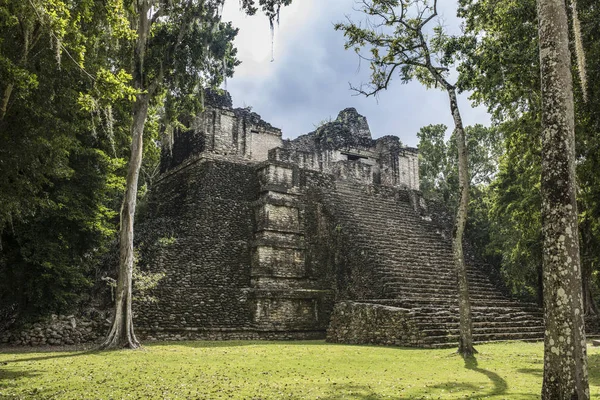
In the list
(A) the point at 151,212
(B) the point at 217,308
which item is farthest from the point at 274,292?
(A) the point at 151,212

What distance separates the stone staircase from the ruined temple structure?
4 centimetres

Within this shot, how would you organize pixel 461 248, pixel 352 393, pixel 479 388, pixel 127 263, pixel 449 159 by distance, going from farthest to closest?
pixel 449 159, pixel 127 263, pixel 461 248, pixel 479 388, pixel 352 393

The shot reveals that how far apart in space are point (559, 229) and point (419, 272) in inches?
393

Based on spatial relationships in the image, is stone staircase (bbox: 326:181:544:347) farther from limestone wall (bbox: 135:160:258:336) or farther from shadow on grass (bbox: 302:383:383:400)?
shadow on grass (bbox: 302:383:383:400)

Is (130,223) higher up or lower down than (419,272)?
higher up

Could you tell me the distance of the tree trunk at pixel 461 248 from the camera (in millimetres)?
8375

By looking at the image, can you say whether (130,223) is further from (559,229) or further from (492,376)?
(559,229)

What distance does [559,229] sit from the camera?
4031 millimetres

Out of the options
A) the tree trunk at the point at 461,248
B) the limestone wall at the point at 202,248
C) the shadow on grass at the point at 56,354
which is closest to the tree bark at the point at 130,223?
the shadow on grass at the point at 56,354

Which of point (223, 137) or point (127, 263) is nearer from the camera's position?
point (127, 263)

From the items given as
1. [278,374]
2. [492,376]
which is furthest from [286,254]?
[492,376]

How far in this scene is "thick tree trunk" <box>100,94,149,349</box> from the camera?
9.83 metres

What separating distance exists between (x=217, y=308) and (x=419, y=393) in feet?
26.4

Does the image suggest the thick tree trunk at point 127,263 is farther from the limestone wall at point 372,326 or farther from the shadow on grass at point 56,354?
the limestone wall at point 372,326
